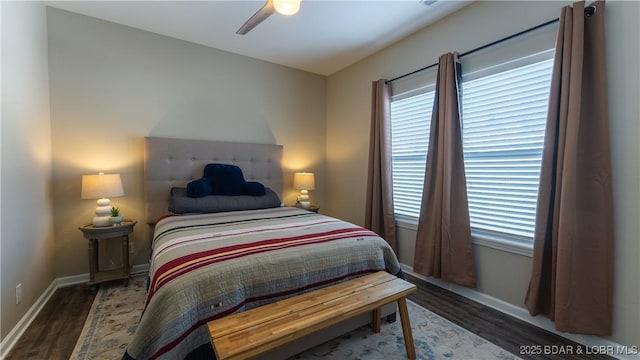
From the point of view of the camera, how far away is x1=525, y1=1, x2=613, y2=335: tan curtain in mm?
1739

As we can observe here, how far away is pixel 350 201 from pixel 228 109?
217 cm

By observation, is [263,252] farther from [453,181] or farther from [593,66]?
[593,66]

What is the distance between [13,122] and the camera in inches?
76.0

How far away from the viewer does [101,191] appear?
8.36 feet

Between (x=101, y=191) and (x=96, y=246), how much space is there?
0.56 m

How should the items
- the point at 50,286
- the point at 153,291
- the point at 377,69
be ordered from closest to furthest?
the point at 153,291 → the point at 50,286 → the point at 377,69

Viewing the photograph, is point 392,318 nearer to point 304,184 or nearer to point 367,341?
point 367,341

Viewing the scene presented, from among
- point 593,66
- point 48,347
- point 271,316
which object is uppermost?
point 593,66

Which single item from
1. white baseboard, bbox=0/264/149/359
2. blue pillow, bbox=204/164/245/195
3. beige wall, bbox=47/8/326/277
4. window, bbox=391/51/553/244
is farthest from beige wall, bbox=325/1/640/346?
white baseboard, bbox=0/264/149/359

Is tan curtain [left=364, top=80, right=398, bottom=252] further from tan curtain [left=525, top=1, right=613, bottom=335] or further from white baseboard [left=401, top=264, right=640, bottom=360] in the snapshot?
tan curtain [left=525, top=1, right=613, bottom=335]

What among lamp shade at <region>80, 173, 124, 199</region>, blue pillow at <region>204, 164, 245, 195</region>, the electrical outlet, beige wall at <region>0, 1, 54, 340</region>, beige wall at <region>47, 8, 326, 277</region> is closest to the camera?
beige wall at <region>0, 1, 54, 340</region>

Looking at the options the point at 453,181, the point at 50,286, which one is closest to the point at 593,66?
the point at 453,181

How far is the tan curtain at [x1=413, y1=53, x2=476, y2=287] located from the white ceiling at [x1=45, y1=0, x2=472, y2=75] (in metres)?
0.67

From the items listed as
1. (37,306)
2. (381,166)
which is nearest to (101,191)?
(37,306)
